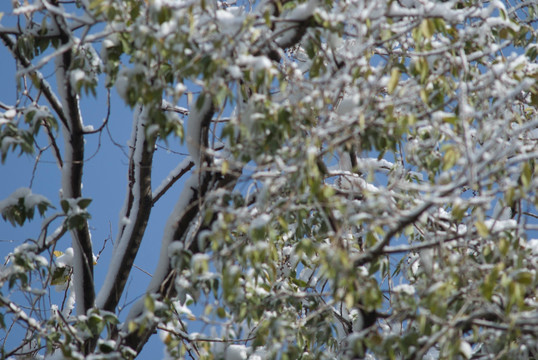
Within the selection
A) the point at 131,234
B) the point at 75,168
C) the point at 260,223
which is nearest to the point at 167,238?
the point at 131,234

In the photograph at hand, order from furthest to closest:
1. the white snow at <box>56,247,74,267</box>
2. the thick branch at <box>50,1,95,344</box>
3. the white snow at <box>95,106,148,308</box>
A: the white snow at <box>56,247,74,267</box>, the white snow at <box>95,106,148,308</box>, the thick branch at <box>50,1,95,344</box>

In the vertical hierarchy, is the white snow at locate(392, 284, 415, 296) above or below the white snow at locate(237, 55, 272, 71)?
below

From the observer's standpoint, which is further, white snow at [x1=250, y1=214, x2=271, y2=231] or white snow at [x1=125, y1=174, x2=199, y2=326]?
white snow at [x1=125, y1=174, x2=199, y2=326]

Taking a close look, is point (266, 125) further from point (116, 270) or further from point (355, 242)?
point (116, 270)

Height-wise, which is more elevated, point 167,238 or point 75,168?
point 75,168

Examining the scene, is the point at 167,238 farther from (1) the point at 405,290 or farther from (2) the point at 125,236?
(1) the point at 405,290

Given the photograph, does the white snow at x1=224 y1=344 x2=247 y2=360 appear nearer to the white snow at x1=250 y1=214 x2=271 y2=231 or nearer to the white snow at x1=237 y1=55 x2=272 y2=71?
the white snow at x1=250 y1=214 x2=271 y2=231

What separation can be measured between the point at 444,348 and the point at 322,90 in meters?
1.25

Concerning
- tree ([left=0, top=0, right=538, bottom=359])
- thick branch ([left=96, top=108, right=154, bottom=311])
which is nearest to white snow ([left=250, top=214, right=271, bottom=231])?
tree ([left=0, top=0, right=538, bottom=359])

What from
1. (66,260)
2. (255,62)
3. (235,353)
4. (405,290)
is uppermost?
(66,260)

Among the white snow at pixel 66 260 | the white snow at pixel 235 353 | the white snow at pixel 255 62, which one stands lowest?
the white snow at pixel 235 353

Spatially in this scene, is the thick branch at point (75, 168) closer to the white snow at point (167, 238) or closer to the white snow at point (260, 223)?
the white snow at point (167, 238)

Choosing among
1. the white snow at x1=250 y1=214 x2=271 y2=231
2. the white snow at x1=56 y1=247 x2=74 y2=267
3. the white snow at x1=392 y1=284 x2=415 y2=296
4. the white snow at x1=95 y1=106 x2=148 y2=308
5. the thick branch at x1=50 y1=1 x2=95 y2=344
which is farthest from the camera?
the white snow at x1=56 y1=247 x2=74 y2=267

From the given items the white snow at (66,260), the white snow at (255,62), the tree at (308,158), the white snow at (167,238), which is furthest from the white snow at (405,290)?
the white snow at (66,260)
